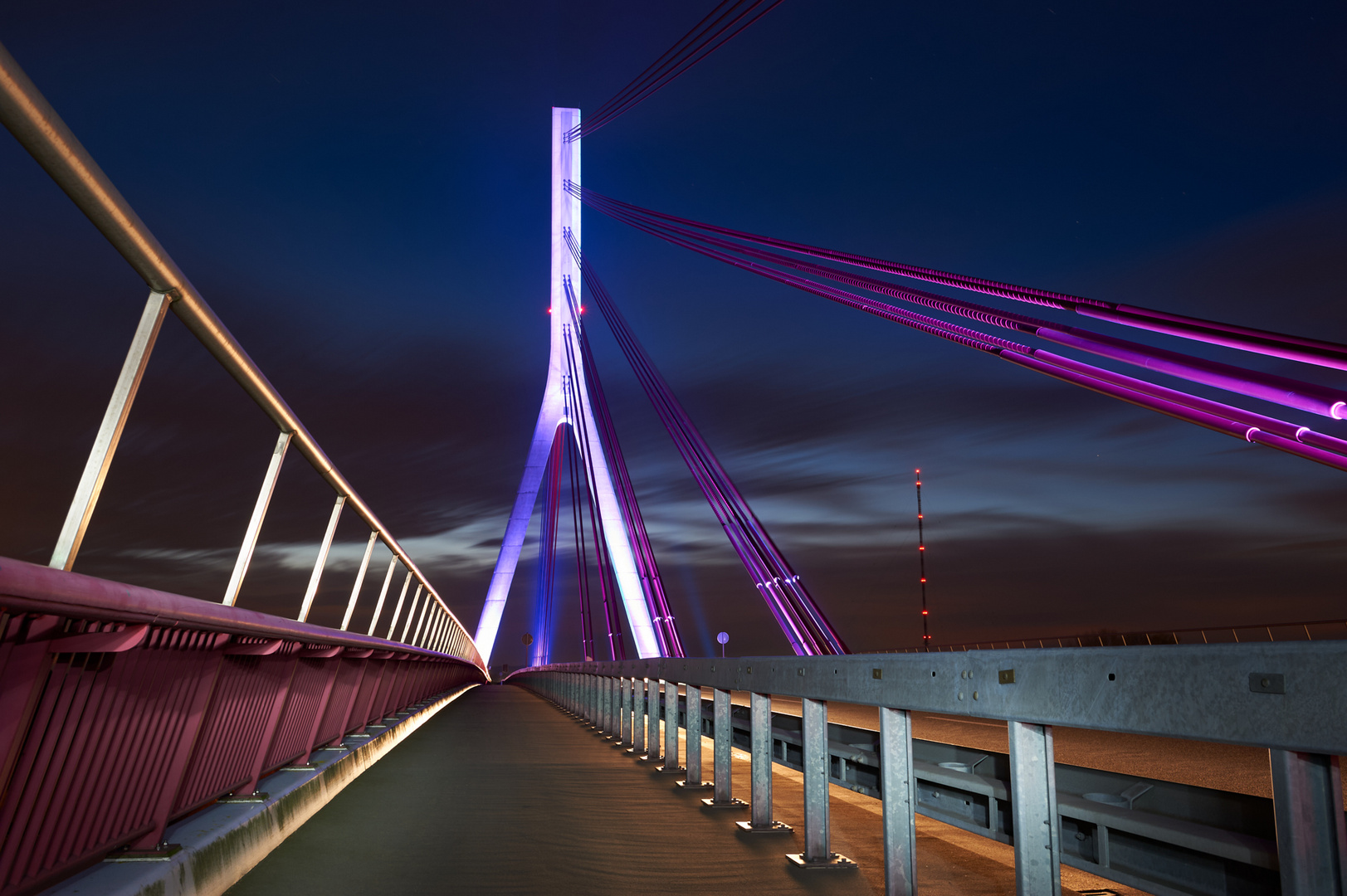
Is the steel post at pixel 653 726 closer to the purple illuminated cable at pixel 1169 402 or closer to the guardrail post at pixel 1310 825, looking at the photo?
Answer: the purple illuminated cable at pixel 1169 402

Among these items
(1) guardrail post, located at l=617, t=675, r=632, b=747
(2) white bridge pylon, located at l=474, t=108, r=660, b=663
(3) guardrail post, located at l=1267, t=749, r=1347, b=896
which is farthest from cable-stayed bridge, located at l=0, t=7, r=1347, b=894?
(2) white bridge pylon, located at l=474, t=108, r=660, b=663

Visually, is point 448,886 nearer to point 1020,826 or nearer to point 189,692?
point 189,692

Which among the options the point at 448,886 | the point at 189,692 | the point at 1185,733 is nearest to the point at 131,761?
the point at 189,692

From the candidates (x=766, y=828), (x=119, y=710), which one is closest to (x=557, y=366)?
(x=766, y=828)

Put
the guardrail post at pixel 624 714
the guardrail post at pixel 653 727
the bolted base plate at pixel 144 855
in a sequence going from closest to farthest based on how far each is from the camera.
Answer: the bolted base plate at pixel 144 855 → the guardrail post at pixel 653 727 → the guardrail post at pixel 624 714

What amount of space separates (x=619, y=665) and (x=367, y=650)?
384cm

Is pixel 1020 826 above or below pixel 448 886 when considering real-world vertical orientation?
above

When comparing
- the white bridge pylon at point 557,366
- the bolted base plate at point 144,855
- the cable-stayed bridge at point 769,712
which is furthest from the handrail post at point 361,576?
the white bridge pylon at point 557,366

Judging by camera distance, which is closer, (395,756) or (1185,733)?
(1185,733)

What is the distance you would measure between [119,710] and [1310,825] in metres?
3.24

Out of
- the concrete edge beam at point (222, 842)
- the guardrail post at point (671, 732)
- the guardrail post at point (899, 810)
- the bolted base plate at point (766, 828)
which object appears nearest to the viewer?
the concrete edge beam at point (222, 842)

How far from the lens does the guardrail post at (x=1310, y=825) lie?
6.88 ft

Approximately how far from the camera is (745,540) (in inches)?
566

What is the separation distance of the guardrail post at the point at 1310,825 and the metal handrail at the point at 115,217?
2988mm
